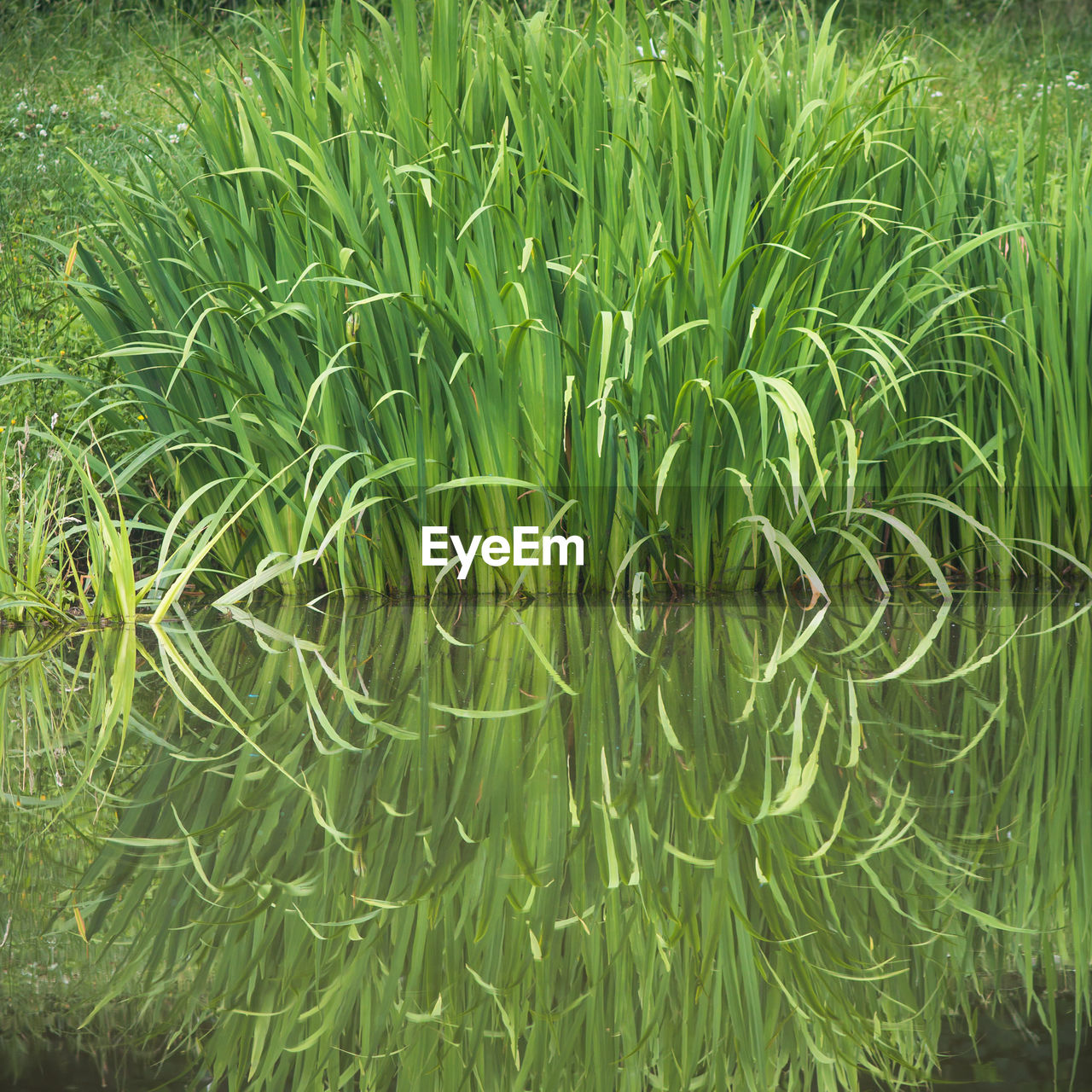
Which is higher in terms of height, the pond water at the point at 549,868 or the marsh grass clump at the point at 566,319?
the marsh grass clump at the point at 566,319

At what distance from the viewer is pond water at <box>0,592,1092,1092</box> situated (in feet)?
3.80

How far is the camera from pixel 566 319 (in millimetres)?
2904

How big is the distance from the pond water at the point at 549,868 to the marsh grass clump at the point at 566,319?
548 millimetres

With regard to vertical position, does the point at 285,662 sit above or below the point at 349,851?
above

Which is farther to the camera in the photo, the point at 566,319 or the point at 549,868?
the point at 566,319

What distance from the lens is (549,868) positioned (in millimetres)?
1517

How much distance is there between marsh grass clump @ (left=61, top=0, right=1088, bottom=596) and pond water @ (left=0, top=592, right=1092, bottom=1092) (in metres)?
0.55

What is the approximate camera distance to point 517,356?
9.26 feet

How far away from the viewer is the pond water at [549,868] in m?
1.16

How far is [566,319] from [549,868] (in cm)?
169

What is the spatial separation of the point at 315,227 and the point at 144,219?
604 millimetres

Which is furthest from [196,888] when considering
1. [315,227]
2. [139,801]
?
[315,227]

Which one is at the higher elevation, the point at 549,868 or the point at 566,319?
the point at 566,319

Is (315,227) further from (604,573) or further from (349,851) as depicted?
(349,851)
